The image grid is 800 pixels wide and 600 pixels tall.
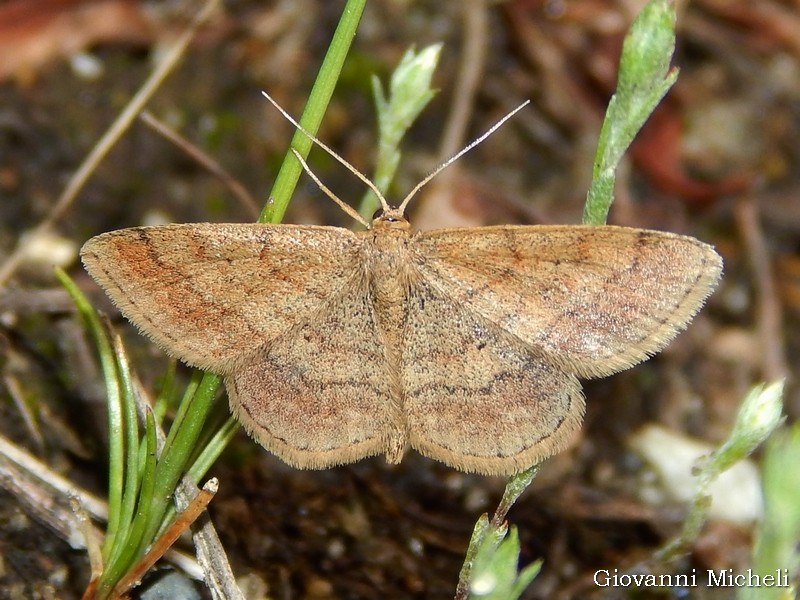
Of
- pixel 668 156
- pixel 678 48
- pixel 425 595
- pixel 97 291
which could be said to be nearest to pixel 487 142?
pixel 668 156

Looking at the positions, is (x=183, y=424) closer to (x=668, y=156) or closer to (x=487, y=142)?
(x=487, y=142)

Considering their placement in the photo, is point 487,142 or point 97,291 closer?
point 97,291

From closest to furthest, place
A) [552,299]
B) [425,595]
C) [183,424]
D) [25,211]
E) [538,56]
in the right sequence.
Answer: [183,424]
[552,299]
[425,595]
[25,211]
[538,56]

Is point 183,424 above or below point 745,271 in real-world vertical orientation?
below

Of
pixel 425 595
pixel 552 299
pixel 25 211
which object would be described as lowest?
pixel 425 595

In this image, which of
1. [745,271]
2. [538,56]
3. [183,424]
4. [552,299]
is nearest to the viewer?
[183,424]

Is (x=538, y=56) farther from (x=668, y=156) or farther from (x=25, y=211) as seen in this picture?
(x=25, y=211)
